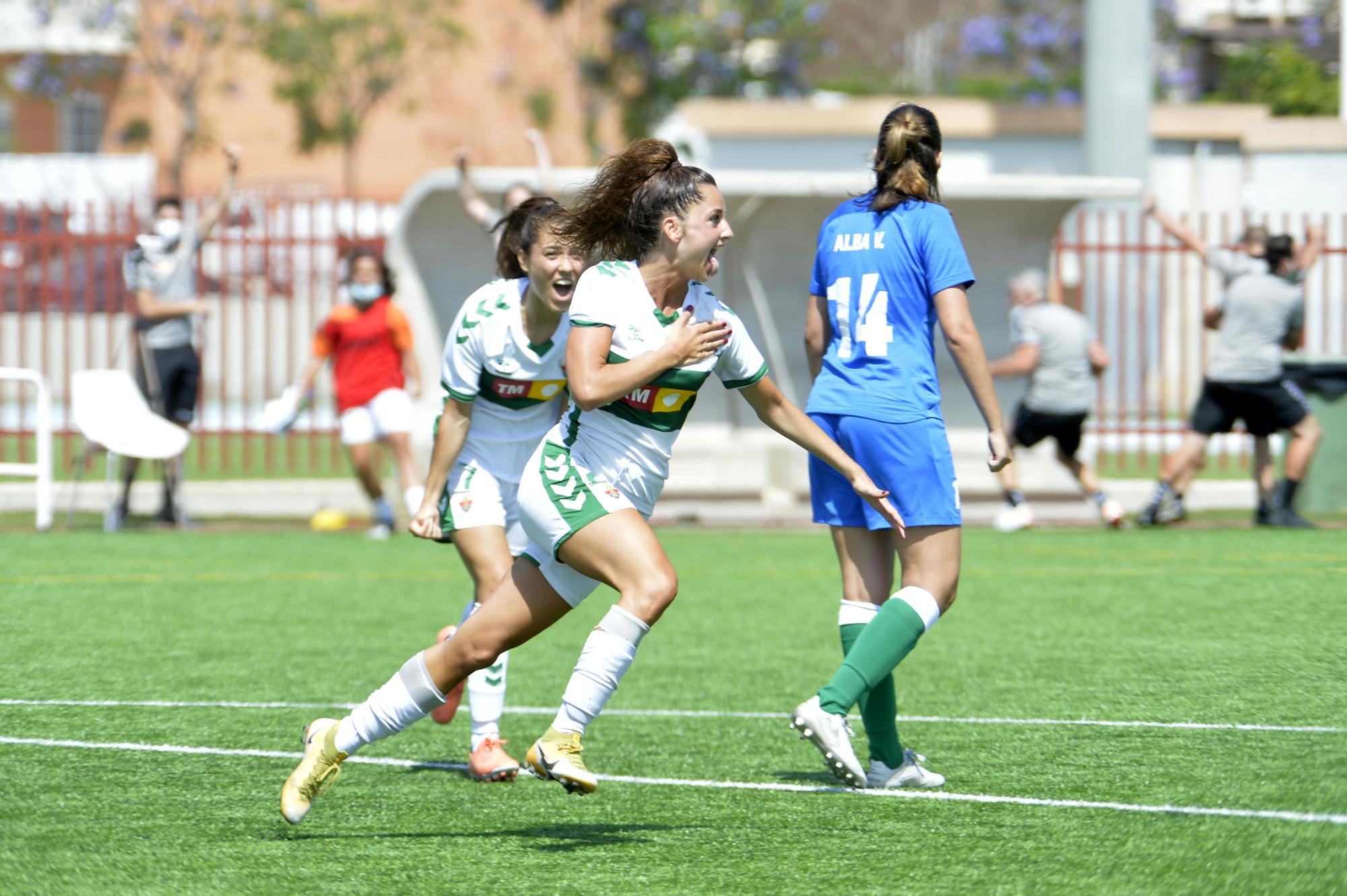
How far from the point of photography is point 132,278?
1291 cm

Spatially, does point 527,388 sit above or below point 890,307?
below

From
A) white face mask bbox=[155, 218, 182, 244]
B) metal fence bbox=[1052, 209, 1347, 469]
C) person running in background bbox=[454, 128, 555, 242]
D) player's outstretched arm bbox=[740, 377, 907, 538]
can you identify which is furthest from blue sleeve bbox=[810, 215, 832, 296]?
metal fence bbox=[1052, 209, 1347, 469]

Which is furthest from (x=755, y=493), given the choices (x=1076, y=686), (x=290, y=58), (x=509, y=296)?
(x=290, y=58)

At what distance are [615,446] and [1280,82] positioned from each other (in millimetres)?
35022

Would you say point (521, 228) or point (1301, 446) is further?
point (1301, 446)

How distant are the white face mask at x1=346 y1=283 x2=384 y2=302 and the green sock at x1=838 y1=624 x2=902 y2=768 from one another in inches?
300

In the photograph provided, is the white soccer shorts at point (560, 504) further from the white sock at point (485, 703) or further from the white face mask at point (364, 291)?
the white face mask at point (364, 291)

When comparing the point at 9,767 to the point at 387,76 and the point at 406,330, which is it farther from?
the point at 387,76

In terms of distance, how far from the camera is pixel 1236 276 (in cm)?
1288

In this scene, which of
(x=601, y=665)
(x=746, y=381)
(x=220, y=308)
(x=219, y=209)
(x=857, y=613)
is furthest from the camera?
(x=220, y=308)

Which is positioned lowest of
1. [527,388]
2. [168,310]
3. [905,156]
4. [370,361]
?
[370,361]

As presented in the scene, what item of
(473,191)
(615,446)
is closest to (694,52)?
(473,191)

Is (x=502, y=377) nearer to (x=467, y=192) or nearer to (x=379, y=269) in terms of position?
(x=467, y=192)

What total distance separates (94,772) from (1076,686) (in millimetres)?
3720
